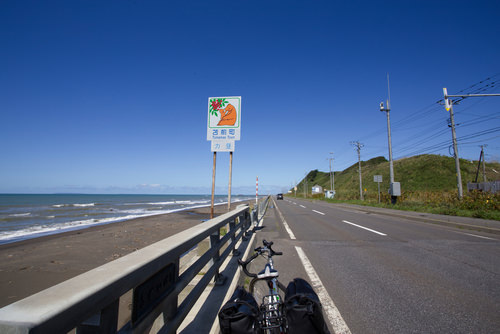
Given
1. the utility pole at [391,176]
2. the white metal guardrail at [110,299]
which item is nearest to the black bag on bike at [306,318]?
the white metal guardrail at [110,299]

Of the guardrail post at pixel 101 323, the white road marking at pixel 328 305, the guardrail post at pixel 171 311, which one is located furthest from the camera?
the white road marking at pixel 328 305

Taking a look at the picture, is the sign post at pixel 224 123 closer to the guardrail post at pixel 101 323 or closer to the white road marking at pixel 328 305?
the white road marking at pixel 328 305

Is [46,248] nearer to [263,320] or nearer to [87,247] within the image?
[87,247]

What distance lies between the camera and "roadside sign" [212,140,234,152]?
6887 millimetres

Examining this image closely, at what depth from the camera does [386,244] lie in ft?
22.6

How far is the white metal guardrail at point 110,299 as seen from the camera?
89 centimetres

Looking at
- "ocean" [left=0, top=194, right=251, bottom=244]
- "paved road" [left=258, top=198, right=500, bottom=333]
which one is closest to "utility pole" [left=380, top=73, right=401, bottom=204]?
"paved road" [left=258, top=198, right=500, bottom=333]

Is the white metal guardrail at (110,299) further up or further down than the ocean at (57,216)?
further up

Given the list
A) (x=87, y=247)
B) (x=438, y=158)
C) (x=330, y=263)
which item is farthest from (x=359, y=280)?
(x=438, y=158)

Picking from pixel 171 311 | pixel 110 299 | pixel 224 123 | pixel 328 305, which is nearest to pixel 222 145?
pixel 224 123

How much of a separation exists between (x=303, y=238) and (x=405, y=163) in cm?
6306

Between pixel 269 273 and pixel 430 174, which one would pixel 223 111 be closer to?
pixel 269 273

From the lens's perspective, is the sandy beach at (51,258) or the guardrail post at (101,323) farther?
the sandy beach at (51,258)

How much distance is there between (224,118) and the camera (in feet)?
23.1
